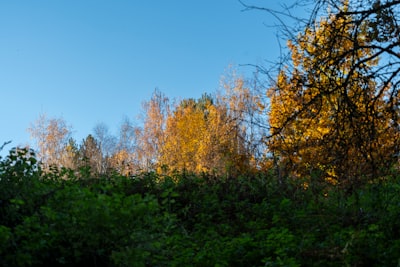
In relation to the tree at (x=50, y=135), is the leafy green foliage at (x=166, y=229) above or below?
below

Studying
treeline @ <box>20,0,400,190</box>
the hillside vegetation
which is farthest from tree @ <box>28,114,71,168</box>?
the hillside vegetation

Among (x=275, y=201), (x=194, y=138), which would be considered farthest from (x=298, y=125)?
(x=194, y=138)

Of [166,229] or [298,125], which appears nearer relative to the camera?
[166,229]

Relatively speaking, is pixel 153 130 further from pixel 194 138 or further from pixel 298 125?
pixel 298 125

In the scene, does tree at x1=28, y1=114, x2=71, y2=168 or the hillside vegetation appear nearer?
the hillside vegetation

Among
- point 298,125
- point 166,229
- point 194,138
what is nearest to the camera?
point 166,229

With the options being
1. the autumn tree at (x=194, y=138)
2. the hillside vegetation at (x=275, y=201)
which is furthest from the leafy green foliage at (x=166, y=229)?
the autumn tree at (x=194, y=138)

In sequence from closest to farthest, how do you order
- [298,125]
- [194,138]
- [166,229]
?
[166,229] → [298,125] → [194,138]

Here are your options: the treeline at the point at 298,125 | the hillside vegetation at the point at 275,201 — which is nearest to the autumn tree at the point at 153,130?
the treeline at the point at 298,125

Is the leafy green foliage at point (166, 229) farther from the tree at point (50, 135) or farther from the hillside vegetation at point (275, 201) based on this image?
the tree at point (50, 135)

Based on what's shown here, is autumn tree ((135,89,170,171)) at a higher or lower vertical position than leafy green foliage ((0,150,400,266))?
higher

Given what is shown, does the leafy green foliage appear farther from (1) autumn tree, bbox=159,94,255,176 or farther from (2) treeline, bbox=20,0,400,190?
(1) autumn tree, bbox=159,94,255,176

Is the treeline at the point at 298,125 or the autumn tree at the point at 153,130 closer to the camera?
the treeline at the point at 298,125

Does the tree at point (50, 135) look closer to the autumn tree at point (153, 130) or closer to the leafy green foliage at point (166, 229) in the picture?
the autumn tree at point (153, 130)
